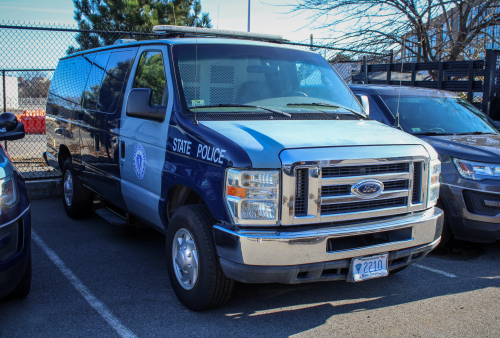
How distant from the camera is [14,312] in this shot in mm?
3746

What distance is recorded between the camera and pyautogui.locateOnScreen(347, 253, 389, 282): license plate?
3.41 metres

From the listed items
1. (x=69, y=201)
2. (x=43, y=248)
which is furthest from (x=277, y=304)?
(x=69, y=201)

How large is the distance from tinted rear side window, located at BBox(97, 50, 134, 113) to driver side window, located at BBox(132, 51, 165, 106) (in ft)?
0.93

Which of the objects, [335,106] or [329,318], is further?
[335,106]

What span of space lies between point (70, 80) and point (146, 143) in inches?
111

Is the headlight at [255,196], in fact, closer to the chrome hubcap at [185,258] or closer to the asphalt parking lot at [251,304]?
the chrome hubcap at [185,258]

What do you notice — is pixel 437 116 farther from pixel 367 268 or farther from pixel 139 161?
pixel 139 161

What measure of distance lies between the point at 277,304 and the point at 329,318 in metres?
0.46

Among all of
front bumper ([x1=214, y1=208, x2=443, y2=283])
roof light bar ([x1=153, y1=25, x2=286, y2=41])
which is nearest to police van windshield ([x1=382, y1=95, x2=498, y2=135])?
roof light bar ([x1=153, y1=25, x2=286, y2=41])

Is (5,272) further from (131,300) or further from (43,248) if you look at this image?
(43,248)

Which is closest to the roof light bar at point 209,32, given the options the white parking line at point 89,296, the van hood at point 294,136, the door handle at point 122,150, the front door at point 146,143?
the front door at point 146,143

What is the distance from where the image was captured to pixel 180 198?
407 centimetres

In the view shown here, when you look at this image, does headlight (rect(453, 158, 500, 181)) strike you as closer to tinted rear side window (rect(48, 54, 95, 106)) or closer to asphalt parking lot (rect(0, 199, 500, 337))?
asphalt parking lot (rect(0, 199, 500, 337))

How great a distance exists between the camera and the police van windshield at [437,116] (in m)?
5.98
